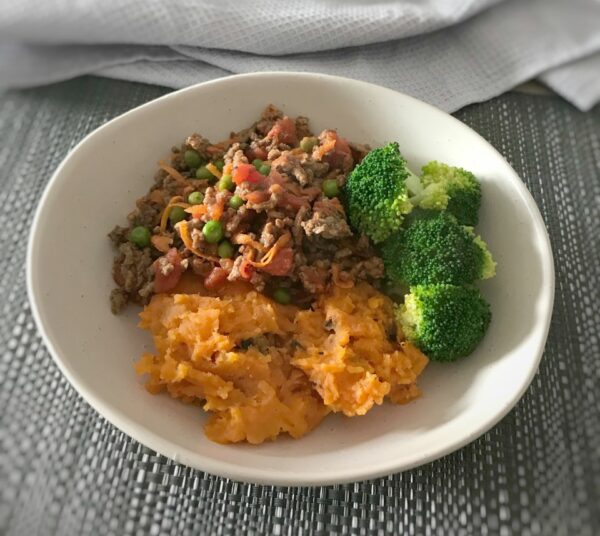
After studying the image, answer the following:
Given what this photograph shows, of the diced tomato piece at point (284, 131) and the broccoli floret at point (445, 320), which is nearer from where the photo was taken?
the broccoli floret at point (445, 320)

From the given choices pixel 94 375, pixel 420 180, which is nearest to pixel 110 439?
pixel 94 375

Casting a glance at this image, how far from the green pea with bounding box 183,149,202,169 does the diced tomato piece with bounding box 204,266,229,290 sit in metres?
0.55

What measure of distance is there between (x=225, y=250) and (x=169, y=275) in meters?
0.24

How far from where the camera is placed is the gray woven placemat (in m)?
2.22

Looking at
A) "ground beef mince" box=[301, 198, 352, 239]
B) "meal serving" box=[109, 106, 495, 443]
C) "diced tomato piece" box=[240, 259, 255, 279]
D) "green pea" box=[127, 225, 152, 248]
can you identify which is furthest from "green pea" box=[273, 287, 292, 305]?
"green pea" box=[127, 225, 152, 248]

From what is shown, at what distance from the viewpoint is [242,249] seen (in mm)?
2502

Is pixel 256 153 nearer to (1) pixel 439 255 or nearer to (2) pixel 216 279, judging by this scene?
(2) pixel 216 279

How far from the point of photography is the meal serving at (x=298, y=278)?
2.24 meters

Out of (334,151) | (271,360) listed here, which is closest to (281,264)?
(271,360)

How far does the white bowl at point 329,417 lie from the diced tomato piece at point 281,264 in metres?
0.56

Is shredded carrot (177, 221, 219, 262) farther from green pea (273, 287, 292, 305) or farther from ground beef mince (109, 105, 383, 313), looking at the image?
green pea (273, 287, 292, 305)

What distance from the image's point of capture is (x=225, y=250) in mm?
2516

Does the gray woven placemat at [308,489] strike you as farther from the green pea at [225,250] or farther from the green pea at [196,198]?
the green pea at [196,198]

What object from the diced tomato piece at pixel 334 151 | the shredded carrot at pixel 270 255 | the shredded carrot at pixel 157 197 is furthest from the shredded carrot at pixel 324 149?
the shredded carrot at pixel 157 197
